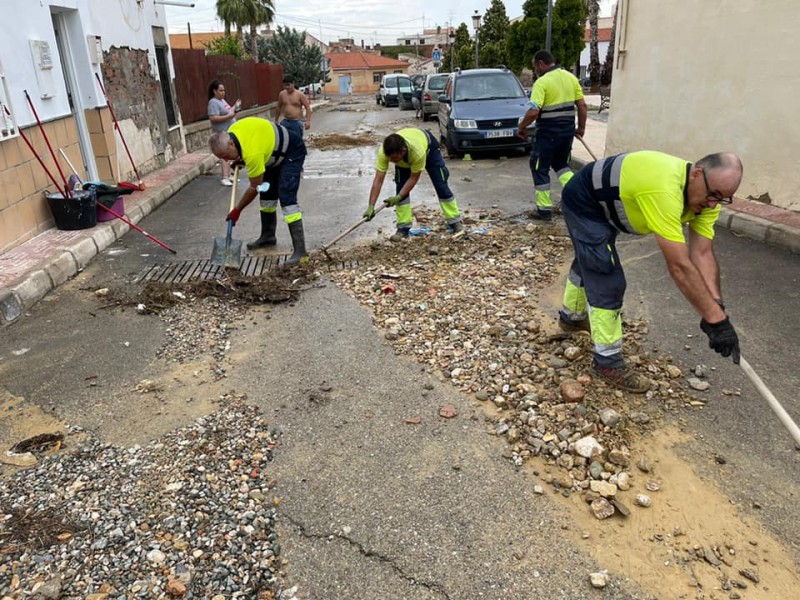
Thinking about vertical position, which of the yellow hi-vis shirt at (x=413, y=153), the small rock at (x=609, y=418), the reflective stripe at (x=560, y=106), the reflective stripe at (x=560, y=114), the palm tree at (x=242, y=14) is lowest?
the small rock at (x=609, y=418)

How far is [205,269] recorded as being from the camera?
5930 mm

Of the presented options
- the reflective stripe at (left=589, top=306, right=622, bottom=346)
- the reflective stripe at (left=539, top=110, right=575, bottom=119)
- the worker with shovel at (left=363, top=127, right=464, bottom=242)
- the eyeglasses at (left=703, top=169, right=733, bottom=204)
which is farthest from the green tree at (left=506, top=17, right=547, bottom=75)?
the eyeglasses at (left=703, top=169, right=733, bottom=204)

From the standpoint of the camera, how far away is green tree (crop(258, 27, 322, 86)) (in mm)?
39688

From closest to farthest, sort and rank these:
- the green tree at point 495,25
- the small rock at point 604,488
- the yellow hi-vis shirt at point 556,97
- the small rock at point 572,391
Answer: the small rock at point 604,488
the small rock at point 572,391
the yellow hi-vis shirt at point 556,97
the green tree at point 495,25

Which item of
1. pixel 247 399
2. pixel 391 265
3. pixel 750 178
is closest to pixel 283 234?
pixel 391 265

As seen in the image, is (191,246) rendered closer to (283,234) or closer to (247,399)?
(283,234)

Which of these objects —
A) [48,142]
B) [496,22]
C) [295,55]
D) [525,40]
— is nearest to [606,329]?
[48,142]

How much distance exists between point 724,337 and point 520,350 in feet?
4.49

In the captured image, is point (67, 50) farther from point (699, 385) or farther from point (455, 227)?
point (699, 385)

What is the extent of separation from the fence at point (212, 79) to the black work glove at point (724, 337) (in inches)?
519

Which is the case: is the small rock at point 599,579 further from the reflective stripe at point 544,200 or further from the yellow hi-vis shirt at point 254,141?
the reflective stripe at point 544,200

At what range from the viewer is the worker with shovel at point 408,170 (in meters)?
5.85

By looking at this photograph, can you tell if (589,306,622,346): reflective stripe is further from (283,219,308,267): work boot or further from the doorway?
the doorway

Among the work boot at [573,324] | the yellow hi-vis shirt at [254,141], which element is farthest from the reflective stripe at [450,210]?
the work boot at [573,324]
